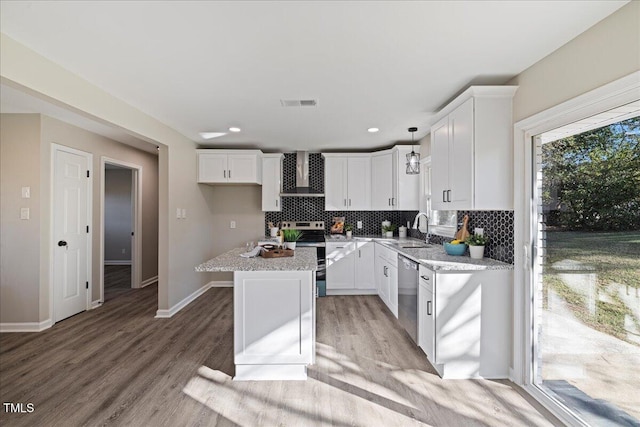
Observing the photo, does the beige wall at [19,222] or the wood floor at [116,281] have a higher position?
the beige wall at [19,222]

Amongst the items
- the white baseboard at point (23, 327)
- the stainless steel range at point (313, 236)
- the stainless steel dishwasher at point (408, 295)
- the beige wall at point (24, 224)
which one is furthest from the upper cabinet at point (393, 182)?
the white baseboard at point (23, 327)

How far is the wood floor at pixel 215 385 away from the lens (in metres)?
1.93

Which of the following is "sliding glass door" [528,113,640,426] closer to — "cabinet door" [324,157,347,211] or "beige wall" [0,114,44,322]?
"cabinet door" [324,157,347,211]

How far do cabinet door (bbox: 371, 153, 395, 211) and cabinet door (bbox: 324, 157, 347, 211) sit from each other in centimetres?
45

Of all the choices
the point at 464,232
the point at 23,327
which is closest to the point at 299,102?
the point at 464,232

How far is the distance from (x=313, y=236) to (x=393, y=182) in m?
1.60

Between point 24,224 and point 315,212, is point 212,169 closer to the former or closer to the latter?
point 315,212

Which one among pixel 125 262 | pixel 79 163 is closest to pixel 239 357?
pixel 79 163

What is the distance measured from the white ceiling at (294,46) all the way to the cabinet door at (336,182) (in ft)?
6.15

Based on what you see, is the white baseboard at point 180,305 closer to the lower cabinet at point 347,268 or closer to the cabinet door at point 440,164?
the lower cabinet at point 347,268

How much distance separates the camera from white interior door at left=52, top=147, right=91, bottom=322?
3.53 metres

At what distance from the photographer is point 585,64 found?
1736 millimetres

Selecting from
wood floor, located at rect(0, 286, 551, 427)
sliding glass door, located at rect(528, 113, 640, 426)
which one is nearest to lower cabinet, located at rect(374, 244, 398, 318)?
wood floor, located at rect(0, 286, 551, 427)

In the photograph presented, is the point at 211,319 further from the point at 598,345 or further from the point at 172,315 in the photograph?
the point at 598,345
